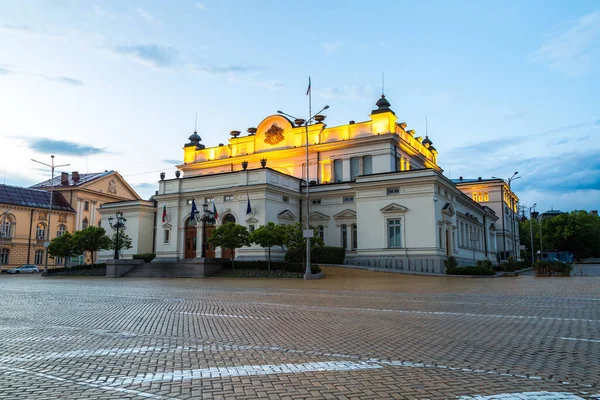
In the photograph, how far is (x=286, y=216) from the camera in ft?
149

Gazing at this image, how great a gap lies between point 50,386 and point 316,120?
5069 cm

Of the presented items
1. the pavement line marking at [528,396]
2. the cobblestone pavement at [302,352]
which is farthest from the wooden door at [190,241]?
the pavement line marking at [528,396]

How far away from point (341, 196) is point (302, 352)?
1525 inches

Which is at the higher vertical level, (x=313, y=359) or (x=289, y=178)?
(x=289, y=178)

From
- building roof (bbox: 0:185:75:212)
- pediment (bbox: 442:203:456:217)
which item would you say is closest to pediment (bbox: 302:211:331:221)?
pediment (bbox: 442:203:456:217)

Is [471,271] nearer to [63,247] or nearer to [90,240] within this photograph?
[90,240]

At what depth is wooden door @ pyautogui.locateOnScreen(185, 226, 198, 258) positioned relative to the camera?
46.7 metres

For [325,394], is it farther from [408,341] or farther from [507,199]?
[507,199]

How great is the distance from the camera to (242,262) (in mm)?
38531

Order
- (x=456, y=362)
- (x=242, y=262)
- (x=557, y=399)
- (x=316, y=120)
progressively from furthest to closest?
(x=316, y=120) → (x=242, y=262) → (x=456, y=362) → (x=557, y=399)

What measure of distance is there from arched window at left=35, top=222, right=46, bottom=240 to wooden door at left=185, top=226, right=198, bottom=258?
118ft

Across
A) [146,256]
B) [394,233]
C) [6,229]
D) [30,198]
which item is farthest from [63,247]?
[394,233]

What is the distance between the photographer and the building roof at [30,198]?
224 feet

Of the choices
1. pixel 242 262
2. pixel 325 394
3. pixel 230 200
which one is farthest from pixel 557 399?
pixel 230 200
